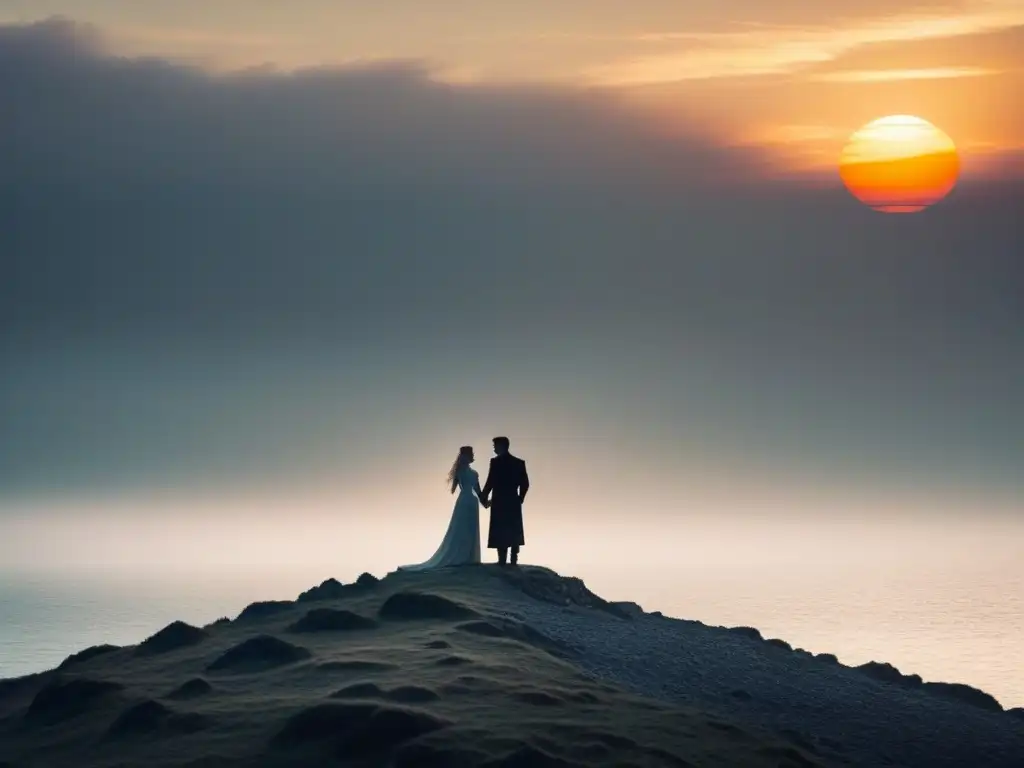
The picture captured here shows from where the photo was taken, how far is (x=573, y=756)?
41.2m

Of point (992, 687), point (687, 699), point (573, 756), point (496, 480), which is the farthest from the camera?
point (992, 687)

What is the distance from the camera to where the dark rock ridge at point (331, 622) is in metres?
53.2

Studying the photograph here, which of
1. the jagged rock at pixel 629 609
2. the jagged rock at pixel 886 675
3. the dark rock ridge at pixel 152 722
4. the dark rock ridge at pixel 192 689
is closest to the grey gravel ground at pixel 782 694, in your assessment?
the jagged rock at pixel 629 609

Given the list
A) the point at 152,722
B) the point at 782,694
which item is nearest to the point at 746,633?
the point at 782,694

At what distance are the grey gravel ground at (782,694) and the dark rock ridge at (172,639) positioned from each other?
1128 centimetres

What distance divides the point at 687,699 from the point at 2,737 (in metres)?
21.4

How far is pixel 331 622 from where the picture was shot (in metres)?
53.7

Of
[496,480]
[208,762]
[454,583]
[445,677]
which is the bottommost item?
[208,762]

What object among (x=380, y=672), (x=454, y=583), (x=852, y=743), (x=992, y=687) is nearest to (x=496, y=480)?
(x=454, y=583)

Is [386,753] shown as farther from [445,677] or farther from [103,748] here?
[103,748]

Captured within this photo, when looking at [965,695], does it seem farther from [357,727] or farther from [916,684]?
[357,727]

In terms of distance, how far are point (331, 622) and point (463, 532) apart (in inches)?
249

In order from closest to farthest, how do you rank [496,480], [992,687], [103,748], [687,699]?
1. [103,748]
2. [687,699]
3. [496,480]
4. [992,687]

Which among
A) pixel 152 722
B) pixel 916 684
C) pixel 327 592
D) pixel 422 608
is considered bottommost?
pixel 152 722
